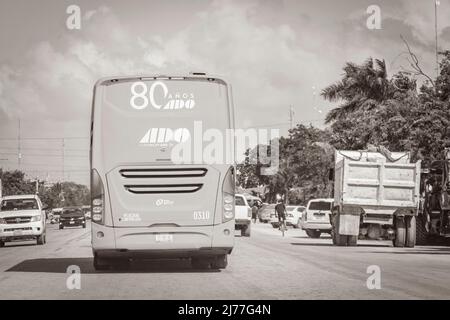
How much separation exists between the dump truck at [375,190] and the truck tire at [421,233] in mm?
1102

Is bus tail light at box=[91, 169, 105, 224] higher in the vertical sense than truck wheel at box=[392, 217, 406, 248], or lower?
higher

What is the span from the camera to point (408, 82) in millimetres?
49781

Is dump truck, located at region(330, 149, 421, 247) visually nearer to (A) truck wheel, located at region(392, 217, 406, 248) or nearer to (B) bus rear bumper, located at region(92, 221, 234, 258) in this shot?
(A) truck wheel, located at region(392, 217, 406, 248)

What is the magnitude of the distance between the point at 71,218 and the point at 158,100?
54.5m

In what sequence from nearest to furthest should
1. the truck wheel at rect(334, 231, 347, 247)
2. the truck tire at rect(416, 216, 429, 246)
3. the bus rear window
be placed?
the truck tire at rect(416, 216, 429, 246), the truck wheel at rect(334, 231, 347, 247), the bus rear window

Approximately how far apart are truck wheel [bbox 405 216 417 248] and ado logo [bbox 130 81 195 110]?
14.6 meters

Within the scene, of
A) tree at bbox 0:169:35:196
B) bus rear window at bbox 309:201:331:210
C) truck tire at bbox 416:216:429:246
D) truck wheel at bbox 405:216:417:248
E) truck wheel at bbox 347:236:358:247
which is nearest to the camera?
truck wheel at bbox 405:216:417:248

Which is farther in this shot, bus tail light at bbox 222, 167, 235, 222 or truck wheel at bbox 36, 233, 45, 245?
truck wheel at bbox 36, 233, 45, 245

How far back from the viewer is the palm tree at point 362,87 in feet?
168

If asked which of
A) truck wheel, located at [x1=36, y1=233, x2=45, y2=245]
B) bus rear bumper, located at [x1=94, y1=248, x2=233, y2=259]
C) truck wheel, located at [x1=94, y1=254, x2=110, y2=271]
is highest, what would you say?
bus rear bumper, located at [x1=94, y1=248, x2=233, y2=259]

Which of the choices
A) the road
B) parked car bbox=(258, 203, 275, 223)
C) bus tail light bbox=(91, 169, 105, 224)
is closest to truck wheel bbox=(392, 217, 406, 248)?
the road

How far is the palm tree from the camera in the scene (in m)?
51.1

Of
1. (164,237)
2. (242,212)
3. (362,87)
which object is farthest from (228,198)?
(362,87)
